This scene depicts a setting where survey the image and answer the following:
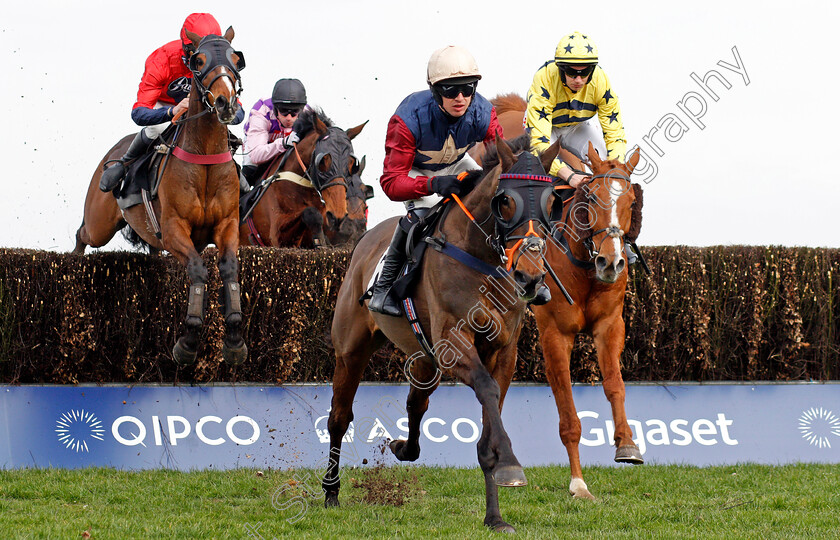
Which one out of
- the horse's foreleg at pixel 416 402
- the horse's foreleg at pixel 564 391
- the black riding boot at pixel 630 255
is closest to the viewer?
the horse's foreleg at pixel 416 402

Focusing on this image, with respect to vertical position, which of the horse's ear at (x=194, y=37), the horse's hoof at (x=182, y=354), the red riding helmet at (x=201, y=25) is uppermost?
the red riding helmet at (x=201, y=25)

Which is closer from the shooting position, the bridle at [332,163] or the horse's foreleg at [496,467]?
the horse's foreleg at [496,467]

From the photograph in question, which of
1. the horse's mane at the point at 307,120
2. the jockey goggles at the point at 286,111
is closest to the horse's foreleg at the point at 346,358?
the horse's mane at the point at 307,120

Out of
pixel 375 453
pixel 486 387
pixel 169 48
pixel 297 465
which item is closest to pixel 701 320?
pixel 375 453

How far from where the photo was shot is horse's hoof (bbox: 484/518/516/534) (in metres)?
4.46

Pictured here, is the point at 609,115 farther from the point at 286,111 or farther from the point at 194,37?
the point at 286,111

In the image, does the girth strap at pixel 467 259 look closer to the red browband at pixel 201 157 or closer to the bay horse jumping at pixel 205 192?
the bay horse jumping at pixel 205 192

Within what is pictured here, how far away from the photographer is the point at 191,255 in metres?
6.70

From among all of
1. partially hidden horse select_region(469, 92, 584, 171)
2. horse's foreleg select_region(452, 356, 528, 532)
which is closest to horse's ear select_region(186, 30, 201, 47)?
partially hidden horse select_region(469, 92, 584, 171)

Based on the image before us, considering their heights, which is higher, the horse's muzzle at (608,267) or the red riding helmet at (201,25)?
the red riding helmet at (201,25)

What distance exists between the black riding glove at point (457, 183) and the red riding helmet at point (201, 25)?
2.85 metres

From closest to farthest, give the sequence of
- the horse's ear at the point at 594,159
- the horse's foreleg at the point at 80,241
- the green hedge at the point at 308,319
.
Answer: the horse's ear at the point at 594,159 → the green hedge at the point at 308,319 → the horse's foreleg at the point at 80,241

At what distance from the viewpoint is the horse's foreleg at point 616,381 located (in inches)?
204

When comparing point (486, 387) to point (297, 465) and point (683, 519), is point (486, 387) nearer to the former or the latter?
point (683, 519)
